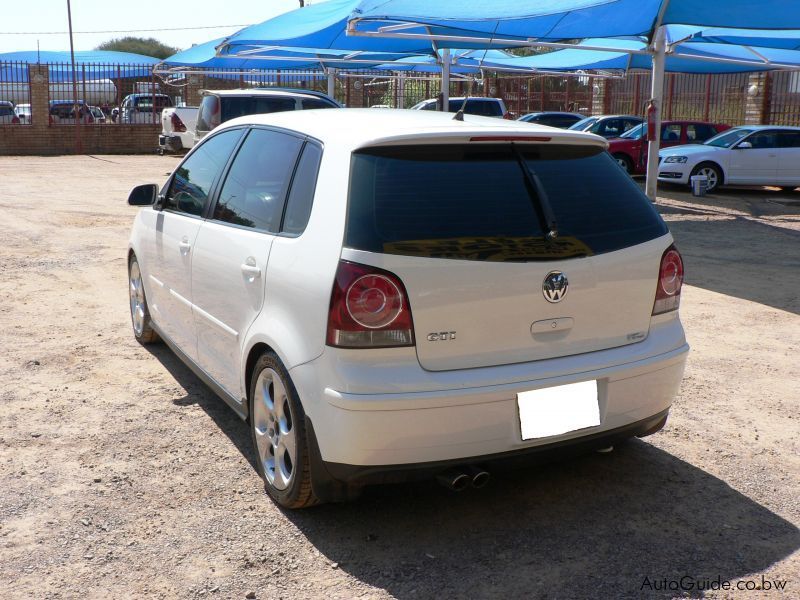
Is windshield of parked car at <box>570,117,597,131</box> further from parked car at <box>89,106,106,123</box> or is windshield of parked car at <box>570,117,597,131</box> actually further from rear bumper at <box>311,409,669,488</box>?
rear bumper at <box>311,409,669,488</box>

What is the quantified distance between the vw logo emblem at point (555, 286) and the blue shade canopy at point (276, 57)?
19.4 meters

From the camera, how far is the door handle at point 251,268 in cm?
387

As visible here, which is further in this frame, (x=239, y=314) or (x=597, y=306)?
(x=239, y=314)

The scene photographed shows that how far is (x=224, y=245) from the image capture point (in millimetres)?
4270

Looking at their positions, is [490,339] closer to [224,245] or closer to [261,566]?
[261,566]

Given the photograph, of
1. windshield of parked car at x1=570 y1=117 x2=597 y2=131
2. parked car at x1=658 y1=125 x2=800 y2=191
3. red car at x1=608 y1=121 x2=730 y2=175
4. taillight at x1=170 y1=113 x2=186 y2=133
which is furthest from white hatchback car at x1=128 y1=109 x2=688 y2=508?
taillight at x1=170 y1=113 x2=186 y2=133

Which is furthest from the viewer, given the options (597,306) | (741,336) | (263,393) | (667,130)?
(667,130)

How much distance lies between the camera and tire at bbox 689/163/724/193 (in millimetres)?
18234

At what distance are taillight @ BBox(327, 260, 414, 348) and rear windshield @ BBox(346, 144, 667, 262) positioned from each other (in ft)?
0.37

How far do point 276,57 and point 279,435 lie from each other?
2217cm

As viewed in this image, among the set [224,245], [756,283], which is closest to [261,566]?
[224,245]

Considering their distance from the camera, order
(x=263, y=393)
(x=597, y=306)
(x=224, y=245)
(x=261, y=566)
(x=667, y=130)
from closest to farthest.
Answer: (x=261, y=566), (x=597, y=306), (x=263, y=393), (x=224, y=245), (x=667, y=130)

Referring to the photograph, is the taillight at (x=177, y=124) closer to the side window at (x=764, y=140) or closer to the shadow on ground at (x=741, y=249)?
the shadow on ground at (x=741, y=249)

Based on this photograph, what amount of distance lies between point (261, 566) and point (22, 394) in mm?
2601
